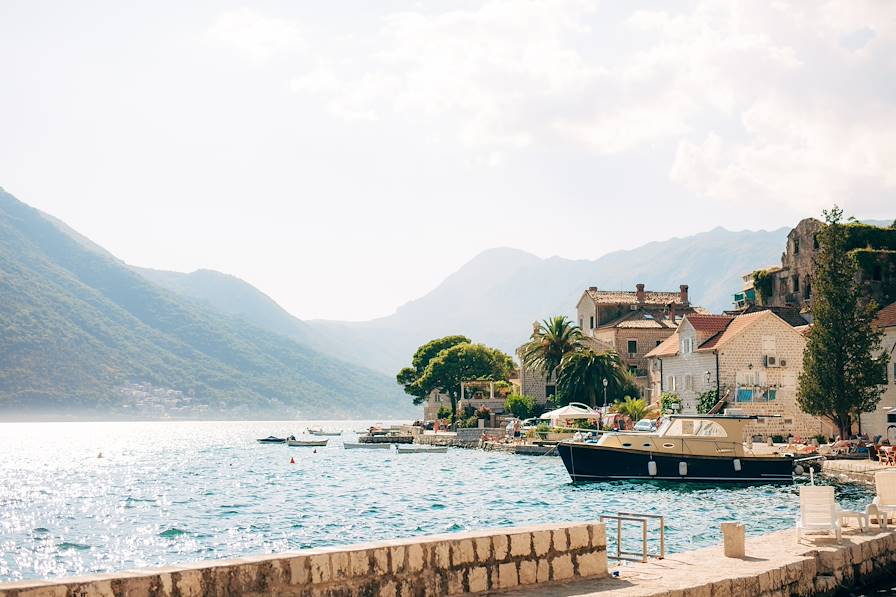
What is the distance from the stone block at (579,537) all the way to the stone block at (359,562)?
2.98 meters

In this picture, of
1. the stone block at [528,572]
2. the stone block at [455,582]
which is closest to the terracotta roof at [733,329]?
the stone block at [528,572]

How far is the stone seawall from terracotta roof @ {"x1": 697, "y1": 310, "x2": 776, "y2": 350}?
54.9 m

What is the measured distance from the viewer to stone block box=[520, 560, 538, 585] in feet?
38.5

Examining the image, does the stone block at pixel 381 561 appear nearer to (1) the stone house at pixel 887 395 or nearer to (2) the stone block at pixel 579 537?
(2) the stone block at pixel 579 537

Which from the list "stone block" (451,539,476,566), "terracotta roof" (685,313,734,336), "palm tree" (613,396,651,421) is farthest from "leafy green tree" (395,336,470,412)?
"stone block" (451,539,476,566)

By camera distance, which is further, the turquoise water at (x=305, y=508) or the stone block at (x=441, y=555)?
the turquoise water at (x=305, y=508)

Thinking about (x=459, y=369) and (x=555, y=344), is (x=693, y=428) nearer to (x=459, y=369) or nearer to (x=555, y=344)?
(x=555, y=344)

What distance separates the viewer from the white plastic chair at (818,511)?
1658cm

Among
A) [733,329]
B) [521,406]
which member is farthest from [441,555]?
[521,406]

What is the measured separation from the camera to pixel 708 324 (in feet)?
226

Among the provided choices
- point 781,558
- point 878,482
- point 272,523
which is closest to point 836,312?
point 272,523

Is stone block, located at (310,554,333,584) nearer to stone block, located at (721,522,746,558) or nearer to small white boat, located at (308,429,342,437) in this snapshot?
stone block, located at (721,522,746,558)

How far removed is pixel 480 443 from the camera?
285ft

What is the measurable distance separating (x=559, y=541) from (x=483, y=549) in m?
1.23
